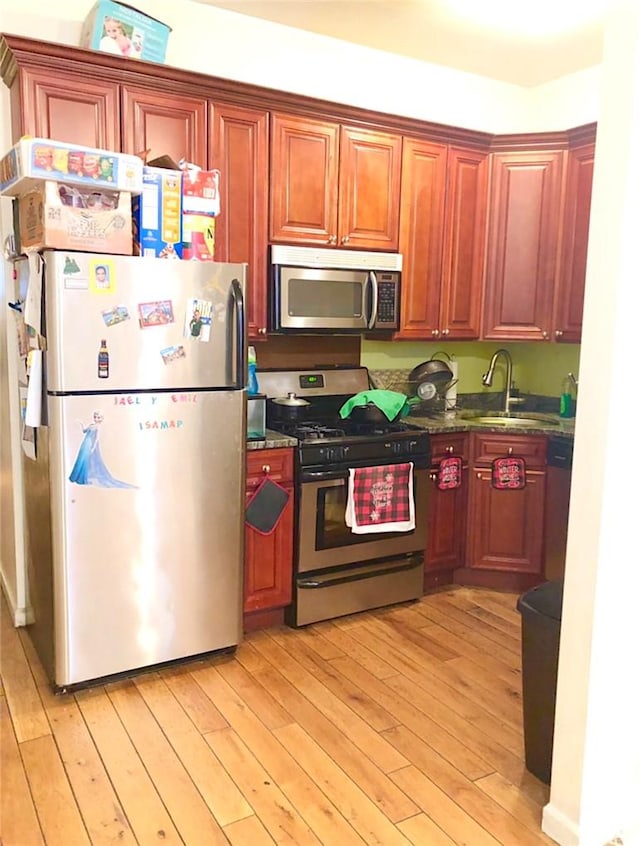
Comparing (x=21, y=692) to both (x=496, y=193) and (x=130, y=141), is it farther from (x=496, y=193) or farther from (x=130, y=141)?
(x=496, y=193)

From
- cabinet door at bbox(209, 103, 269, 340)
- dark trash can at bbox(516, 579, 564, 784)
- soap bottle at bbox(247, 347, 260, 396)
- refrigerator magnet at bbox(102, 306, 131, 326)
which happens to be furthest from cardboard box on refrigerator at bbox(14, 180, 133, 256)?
dark trash can at bbox(516, 579, 564, 784)

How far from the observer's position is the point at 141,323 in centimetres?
260

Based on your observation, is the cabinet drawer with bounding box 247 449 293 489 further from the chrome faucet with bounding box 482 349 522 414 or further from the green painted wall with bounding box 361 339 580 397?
the chrome faucet with bounding box 482 349 522 414

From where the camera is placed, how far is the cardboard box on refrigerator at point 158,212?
8.59 ft

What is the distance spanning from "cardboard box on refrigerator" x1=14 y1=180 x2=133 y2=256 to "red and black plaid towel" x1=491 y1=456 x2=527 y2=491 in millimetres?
2194

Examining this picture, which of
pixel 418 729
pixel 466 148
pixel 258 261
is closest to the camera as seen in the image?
pixel 418 729

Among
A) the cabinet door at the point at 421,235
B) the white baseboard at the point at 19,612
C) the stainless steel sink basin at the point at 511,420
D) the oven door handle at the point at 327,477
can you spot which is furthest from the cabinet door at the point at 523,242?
the white baseboard at the point at 19,612

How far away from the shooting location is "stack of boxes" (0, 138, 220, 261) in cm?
241

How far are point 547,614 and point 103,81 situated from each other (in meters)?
2.62

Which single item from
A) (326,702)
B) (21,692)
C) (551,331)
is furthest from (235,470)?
(551,331)

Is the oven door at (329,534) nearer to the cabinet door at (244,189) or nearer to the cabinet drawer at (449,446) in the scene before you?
the cabinet drawer at (449,446)

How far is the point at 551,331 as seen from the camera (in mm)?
3930

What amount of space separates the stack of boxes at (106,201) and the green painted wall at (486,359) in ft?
5.01

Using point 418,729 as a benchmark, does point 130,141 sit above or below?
above
